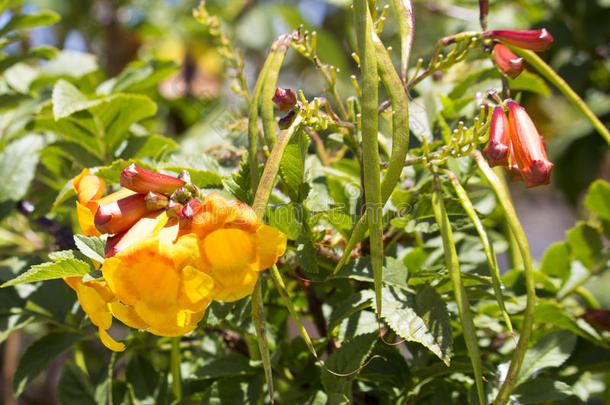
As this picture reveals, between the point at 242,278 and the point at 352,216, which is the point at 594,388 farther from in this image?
the point at 242,278

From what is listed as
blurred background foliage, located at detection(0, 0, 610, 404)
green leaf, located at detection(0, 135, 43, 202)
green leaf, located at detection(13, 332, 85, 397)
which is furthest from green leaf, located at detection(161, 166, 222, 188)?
green leaf, located at detection(0, 135, 43, 202)

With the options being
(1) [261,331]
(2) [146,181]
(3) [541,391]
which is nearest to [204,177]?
(2) [146,181]

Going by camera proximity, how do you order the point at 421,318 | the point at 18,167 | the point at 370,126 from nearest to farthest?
the point at 370,126
the point at 421,318
the point at 18,167

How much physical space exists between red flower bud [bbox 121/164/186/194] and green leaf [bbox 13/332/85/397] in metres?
0.35

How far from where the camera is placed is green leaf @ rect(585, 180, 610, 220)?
2.76ft

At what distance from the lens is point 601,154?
145 cm

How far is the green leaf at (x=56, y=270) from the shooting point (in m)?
0.53

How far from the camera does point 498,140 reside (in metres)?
0.54

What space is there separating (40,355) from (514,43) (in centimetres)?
70

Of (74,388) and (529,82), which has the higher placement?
(529,82)

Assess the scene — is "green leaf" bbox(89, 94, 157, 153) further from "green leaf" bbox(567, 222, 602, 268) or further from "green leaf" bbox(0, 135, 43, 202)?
"green leaf" bbox(567, 222, 602, 268)

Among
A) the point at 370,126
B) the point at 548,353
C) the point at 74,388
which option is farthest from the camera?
the point at 74,388

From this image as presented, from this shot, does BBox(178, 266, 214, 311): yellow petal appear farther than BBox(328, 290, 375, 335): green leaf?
No

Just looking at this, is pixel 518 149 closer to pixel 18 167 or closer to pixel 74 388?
pixel 74 388
